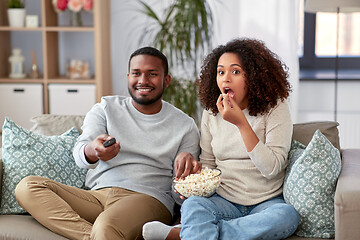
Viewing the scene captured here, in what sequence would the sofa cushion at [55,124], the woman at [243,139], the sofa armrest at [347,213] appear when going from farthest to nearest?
the sofa cushion at [55,124], the woman at [243,139], the sofa armrest at [347,213]

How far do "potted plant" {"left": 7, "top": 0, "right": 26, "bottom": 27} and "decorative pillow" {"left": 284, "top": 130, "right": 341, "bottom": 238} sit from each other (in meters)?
2.86


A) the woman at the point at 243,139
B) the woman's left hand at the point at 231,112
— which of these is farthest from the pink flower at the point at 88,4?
the woman's left hand at the point at 231,112

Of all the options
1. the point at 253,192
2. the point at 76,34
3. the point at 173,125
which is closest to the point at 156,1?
the point at 76,34

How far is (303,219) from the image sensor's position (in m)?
2.04

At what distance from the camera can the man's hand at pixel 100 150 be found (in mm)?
2104

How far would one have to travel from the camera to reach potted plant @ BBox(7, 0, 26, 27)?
14.0 feet

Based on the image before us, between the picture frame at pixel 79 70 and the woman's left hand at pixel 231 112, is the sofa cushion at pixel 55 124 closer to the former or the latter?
the woman's left hand at pixel 231 112

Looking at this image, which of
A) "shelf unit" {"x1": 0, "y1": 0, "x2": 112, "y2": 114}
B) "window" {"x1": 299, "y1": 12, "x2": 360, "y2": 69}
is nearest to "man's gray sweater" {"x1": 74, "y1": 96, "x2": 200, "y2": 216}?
"shelf unit" {"x1": 0, "y1": 0, "x2": 112, "y2": 114}

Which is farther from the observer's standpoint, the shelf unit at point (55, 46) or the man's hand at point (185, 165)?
the shelf unit at point (55, 46)

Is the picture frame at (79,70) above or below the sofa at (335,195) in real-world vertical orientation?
above

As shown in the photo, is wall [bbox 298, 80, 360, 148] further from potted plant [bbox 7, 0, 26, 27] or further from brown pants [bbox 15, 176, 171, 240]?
brown pants [bbox 15, 176, 171, 240]

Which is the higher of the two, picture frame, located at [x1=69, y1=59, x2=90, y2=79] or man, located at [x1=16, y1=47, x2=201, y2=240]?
picture frame, located at [x1=69, y1=59, x2=90, y2=79]

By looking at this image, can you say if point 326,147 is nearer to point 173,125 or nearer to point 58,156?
point 173,125

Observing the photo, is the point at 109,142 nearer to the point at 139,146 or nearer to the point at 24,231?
the point at 139,146
